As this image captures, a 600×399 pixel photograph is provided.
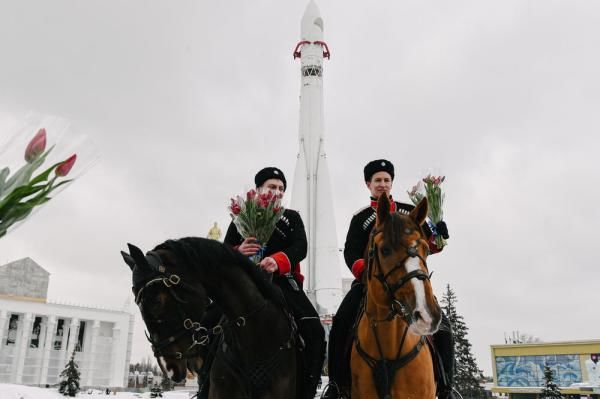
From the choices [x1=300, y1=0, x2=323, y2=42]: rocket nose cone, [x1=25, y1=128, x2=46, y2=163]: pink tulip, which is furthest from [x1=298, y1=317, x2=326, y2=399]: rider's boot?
[x1=300, y1=0, x2=323, y2=42]: rocket nose cone

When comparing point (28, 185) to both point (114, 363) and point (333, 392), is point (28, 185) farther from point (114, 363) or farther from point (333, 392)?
point (114, 363)

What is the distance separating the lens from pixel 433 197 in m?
Result: 6.17

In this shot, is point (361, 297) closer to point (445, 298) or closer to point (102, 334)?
point (445, 298)

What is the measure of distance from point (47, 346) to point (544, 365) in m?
59.7

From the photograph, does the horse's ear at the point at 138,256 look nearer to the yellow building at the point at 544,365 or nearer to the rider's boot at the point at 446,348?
the rider's boot at the point at 446,348

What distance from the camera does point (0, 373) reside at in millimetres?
63188

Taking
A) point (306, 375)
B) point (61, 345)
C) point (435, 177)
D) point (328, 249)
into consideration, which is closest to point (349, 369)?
point (306, 375)

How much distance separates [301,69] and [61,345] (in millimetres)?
50379

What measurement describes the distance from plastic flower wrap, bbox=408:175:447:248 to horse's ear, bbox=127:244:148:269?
3.32 m

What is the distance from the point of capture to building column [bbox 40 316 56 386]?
66.2m

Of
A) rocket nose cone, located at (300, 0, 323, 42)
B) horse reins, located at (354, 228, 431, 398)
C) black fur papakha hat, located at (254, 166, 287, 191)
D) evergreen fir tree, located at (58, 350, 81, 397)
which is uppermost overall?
rocket nose cone, located at (300, 0, 323, 42)

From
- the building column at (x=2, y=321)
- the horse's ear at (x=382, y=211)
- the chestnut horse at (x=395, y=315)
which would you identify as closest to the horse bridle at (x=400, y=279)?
the chestnut horse at (x=395, y=315)

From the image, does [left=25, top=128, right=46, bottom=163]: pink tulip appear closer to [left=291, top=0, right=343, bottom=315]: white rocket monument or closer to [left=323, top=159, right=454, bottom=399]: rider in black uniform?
[left=323, top=159, right=454, bottom=399]: rider in black uniform

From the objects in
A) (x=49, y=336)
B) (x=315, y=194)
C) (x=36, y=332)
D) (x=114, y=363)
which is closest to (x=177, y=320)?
(x=315, y=194)
